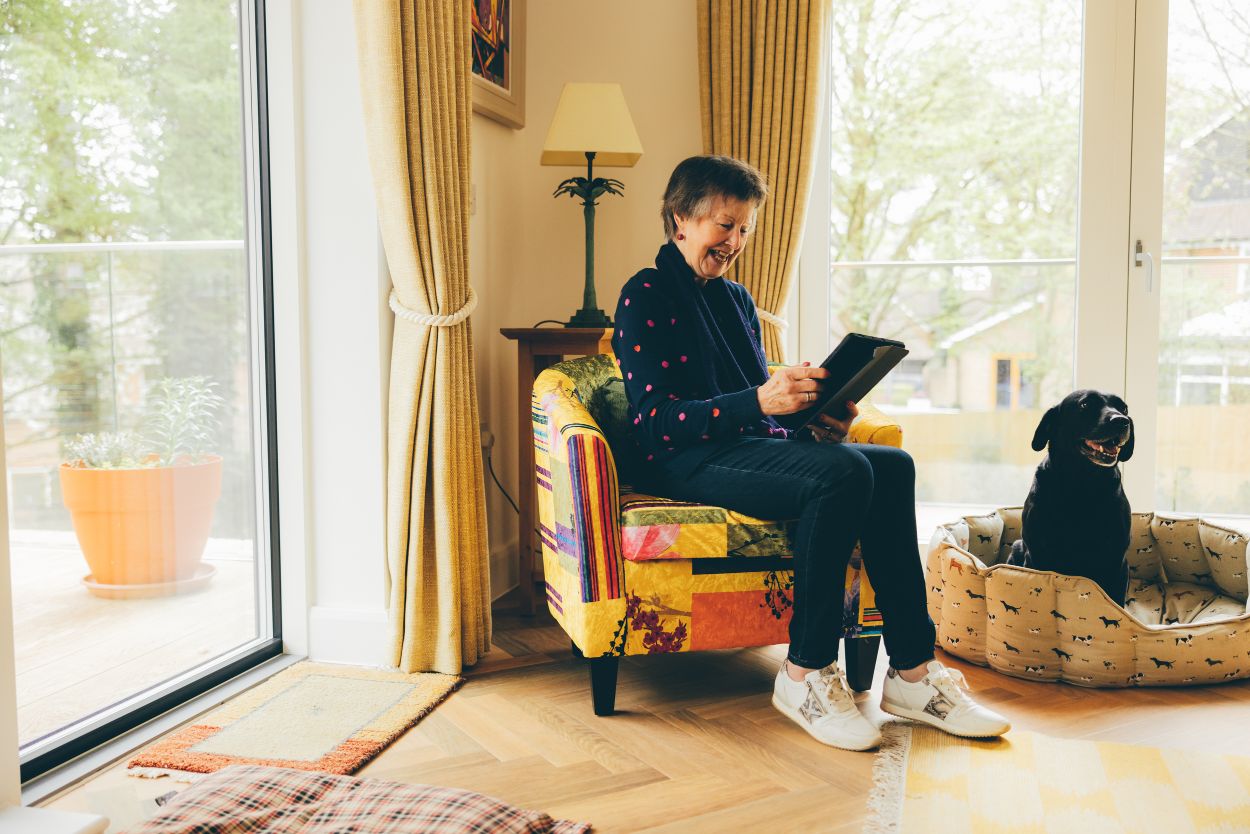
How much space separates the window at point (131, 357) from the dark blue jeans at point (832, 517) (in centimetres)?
111

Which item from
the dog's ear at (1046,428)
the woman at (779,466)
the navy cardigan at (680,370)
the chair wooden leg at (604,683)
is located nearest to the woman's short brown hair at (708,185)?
the woman at (779,466)

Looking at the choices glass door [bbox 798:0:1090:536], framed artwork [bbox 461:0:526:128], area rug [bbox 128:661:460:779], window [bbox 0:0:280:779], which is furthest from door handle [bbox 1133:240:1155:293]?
window [bbox 0:0:280:779]

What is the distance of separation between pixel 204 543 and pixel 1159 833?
6.37 ft

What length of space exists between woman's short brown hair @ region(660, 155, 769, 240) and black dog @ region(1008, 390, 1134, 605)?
2.88ft

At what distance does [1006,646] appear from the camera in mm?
2277

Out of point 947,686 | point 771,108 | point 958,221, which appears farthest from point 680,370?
point 958,221

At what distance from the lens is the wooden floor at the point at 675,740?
166 centimetres

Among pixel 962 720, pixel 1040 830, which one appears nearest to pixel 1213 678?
pixel 962 720

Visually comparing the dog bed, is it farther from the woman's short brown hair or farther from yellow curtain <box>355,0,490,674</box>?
yellow curtain <box>355,0,490,674</box>

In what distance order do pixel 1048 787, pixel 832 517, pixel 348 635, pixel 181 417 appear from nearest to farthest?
pixel 1048 787 → pixel 832 517 → pixel 181 417 → pixel 348 635

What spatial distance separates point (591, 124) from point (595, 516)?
4.33 feet

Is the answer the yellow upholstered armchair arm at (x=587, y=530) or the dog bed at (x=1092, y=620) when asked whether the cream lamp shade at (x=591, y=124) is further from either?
the dog bed at (x=1092, y=620)

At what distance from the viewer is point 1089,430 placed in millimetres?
2195

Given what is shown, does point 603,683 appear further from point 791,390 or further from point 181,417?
point 181,417
